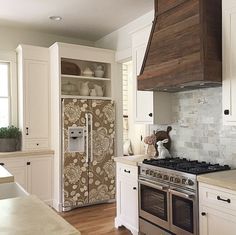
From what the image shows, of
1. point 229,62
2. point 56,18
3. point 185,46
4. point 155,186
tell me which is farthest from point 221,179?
point 56,18

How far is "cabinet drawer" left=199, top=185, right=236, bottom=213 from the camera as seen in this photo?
2059 millimetres

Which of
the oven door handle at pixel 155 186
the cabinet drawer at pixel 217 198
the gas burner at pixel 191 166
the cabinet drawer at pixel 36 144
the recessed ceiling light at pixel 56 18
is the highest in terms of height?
the recessed ceiling light at pixel 56 18

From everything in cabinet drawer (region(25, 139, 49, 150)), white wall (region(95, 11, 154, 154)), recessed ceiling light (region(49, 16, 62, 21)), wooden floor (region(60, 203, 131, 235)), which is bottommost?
wooden floor (region(60, 203, 131, 235))

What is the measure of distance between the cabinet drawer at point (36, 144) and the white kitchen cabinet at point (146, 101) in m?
1.64

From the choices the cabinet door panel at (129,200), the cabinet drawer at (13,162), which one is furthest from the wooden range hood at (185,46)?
the cabinet drawer at (13,162)

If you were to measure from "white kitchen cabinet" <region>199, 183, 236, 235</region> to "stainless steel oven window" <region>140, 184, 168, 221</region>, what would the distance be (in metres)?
0.47

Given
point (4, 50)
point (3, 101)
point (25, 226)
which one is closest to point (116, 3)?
point (4, 50)

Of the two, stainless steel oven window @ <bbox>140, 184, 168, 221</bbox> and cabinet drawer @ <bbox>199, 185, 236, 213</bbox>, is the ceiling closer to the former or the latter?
stainless steel oven window @ <bbox>140, 184, 168, 221</bbox>

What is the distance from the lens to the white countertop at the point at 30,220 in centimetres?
108

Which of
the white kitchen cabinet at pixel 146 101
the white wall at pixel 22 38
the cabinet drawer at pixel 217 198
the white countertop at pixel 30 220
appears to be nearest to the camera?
the white countertop at pixel 30 220

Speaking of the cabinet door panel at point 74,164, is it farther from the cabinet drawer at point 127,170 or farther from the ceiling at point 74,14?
the ceiling at point 74,14

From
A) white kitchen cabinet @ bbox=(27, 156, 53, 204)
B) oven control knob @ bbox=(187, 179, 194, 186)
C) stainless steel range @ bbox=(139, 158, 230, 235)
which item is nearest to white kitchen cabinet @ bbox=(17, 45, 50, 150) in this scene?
white kitchen cabinet @ bbox=(27, 156, 53, 204)

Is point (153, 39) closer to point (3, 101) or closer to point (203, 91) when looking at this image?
point (203, 91)

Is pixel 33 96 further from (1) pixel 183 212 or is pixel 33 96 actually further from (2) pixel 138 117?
(1) pixel 183 212
